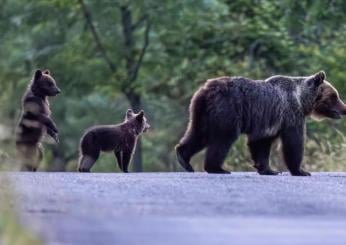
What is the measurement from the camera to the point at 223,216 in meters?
9.92

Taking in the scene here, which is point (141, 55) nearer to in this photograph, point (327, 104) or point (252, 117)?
point (327, 104)

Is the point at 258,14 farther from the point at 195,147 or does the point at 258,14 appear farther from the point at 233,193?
the point at 233,193

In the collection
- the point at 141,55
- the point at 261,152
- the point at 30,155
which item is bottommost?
the point at 141,55

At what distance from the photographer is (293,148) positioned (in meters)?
16.0

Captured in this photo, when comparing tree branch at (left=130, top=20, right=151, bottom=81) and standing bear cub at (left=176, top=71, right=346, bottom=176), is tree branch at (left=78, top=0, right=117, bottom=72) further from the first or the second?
standing bear cub at (left=176, top=71, right=346, bottom=176)

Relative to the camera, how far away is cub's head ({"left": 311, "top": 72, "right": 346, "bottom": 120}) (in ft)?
56.9

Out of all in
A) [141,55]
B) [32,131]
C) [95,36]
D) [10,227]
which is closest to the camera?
[10,227]

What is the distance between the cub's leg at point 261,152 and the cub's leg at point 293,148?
261 mm

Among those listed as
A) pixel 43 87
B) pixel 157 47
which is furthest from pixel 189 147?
pixel 157 47

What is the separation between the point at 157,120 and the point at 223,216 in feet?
96.6

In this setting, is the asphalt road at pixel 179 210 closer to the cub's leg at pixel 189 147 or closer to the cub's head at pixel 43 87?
the cub's leg at pixel 189 147

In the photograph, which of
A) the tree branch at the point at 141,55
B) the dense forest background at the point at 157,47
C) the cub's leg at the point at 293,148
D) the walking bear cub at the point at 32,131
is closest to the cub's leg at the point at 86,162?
the walking bear cub at the point at 32,131

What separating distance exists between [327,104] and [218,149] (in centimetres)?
278

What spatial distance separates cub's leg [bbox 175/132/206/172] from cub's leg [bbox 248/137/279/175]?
74cm
